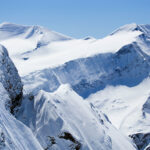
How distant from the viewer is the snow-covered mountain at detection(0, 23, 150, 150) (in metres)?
24.9

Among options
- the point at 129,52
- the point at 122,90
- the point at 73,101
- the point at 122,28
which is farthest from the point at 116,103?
the point at 73,101

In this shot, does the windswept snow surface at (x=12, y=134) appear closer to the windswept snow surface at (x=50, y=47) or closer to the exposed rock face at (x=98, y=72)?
the exposed rock face at (x=98, y=72)

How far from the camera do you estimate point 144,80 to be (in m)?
146

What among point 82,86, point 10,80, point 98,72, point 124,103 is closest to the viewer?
point 10,80

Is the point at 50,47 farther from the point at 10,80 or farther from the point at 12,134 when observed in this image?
the point at 12,134

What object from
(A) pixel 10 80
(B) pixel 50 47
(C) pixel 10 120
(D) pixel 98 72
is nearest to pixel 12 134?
(C) pixel 10 120

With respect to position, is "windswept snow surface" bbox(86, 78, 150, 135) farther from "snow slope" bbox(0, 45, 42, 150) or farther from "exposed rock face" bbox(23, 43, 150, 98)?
"snow slope" bbox(0, 45, 42, 150)

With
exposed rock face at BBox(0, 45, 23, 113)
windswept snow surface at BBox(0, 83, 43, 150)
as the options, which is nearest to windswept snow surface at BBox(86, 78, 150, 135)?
exposed rock face at BBox(0, 45, 23, 113)

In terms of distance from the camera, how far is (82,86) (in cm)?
14250

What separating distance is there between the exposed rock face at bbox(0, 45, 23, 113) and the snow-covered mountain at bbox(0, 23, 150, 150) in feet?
0.25

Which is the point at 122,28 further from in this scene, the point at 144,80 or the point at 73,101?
the point at 73,101

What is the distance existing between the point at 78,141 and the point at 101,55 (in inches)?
4813

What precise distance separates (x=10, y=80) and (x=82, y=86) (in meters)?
119

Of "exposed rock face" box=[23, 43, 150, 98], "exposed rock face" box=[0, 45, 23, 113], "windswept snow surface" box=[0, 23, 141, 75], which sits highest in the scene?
"windswept snow surface" box=[0, 23, 141, 75]
